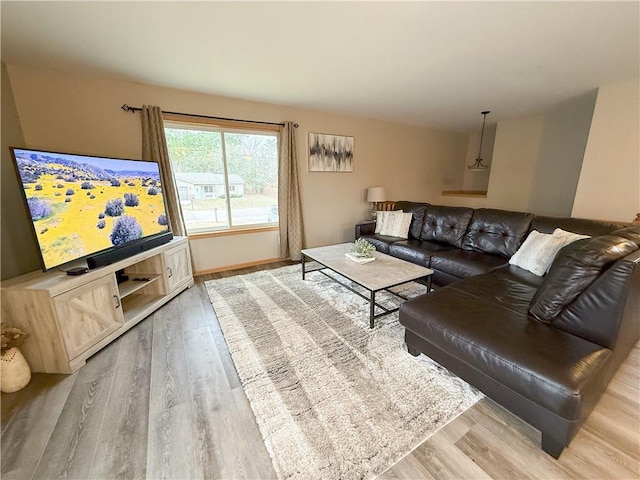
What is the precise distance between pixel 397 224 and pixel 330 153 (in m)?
1.64

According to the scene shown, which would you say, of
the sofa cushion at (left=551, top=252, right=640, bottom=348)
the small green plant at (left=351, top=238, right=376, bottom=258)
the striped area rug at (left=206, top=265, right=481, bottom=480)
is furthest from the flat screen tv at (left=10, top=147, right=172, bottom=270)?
the sofa cushion at (left=551, top=252, right=640, bottom=348)

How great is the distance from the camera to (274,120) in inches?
143

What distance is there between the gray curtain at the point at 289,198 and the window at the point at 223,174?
16 centimetres

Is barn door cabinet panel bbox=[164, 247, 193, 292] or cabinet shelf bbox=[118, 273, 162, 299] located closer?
cabinet shelf bbox=[118, 273, 162, 299]

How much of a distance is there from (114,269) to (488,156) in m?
6.83

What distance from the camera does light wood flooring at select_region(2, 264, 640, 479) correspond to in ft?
3.59

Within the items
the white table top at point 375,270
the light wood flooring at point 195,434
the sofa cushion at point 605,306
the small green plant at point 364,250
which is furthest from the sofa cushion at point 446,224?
the sofa cushion at point 605,306

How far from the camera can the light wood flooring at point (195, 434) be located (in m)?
1.09

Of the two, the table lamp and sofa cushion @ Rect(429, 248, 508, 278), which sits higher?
the table lamp

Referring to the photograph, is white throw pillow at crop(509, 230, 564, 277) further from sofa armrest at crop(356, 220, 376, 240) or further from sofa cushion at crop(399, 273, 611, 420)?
sofa armrest at crop(356, 220, 376, 240)

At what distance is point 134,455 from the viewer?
45.6 inches

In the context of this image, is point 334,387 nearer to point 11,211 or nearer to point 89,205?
point 89,205

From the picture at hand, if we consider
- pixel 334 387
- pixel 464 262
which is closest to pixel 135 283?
pixel 334 387

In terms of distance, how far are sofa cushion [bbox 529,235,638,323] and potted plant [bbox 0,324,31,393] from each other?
3153mm
